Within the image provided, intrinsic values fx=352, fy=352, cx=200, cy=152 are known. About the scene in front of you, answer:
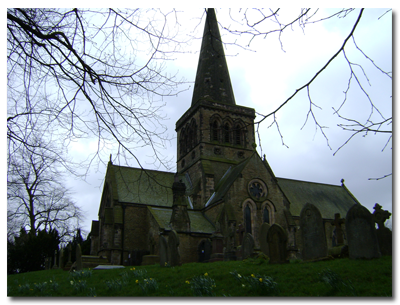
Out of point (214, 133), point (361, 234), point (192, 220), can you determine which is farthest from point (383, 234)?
point (214, 133)

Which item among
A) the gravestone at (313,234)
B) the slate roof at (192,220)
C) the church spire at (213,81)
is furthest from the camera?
the church spire at (213,81)

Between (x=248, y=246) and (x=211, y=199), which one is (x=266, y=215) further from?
(x=248, y=246)

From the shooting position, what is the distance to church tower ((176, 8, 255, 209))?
93.0 ft

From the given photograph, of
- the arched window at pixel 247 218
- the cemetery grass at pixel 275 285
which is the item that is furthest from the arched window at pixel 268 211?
the cemetery grass at pixel 275 285

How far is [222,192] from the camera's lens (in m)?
24.7

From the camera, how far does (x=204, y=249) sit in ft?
70.4

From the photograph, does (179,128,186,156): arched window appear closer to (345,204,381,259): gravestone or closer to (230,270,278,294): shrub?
(345,204,381,259): gravestone

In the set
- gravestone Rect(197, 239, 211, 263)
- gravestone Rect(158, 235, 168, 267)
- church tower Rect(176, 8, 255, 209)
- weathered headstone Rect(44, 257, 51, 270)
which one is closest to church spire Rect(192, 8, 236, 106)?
church tower Rect(176, 8, 255, 209)

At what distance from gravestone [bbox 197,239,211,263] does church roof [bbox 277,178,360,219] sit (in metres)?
10.6

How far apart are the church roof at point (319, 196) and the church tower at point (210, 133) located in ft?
18.1

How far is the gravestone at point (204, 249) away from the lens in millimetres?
21283

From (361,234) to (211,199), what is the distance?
57.1ft

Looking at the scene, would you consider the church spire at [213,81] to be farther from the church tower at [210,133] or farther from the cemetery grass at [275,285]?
the cemetery grass at [275,285]
